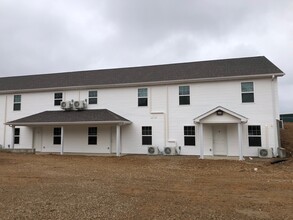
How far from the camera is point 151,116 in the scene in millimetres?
18062

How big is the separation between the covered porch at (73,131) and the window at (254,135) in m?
7.97

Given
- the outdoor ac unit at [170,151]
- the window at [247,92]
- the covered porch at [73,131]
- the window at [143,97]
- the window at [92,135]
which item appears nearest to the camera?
the window at [247,92]

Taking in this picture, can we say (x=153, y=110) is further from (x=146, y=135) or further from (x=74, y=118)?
(x=74, y=118)

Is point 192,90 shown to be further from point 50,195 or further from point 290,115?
Answer: point 290,115

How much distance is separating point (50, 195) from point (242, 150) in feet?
38.7

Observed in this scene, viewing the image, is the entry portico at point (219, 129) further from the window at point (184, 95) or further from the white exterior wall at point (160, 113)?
the window at point (184, 95)

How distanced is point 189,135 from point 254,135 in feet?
13.2

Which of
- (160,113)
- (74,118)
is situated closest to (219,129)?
(160,113)

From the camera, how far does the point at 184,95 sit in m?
17.7

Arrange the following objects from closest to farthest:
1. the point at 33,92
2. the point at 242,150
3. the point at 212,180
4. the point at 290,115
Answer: the point at 212,180 < the point at 242,150 < the point at 33,92 < the point at 290,115

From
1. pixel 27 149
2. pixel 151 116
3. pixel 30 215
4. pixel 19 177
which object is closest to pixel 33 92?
pixel 27 149

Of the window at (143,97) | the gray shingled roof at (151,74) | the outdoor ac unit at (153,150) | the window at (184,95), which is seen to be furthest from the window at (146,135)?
the gray shingled roof at (151,74)

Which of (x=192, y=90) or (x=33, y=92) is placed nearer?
(x=192, y=90)

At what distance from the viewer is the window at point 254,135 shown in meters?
15.9
